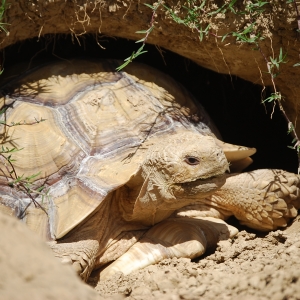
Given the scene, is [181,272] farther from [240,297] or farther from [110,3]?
[110,3]

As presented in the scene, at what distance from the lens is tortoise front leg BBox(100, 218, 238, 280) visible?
12.0ft

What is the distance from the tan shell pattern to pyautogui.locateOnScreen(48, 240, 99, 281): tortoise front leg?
125 millimetres

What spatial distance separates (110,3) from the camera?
407 centimetres

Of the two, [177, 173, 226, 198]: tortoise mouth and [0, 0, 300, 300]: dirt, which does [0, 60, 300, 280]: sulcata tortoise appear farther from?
[0, 0, 300, 300]: dirt

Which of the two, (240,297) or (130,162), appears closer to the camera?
(240,297)

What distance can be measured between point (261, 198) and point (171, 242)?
0.90 metres

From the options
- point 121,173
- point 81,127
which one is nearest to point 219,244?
point 121,173

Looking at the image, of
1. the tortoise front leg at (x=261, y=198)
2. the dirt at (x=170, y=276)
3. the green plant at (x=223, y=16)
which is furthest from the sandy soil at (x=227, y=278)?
the green plant at (x=223, y=16)

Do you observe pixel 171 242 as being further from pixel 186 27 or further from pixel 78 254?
pixel 186 27

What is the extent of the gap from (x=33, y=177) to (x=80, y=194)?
0.34 metres

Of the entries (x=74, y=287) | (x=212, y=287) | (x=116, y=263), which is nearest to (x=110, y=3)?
(x=116, y=263)

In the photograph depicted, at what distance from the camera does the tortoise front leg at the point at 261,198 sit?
4.20m

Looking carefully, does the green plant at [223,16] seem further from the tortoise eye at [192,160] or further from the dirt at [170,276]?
the dirt at [170,276]

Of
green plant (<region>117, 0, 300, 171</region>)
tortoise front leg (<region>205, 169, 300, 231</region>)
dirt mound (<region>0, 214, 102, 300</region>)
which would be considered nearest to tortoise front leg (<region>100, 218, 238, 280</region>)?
tortoise front leg (<region>205, 169, 300, 231</region>)
